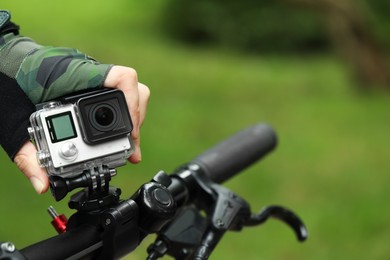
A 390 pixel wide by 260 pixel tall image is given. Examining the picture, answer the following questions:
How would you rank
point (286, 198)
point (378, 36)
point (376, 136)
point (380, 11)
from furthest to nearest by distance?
point (380, 11) → point (378, 36) → point (376, 136) → point (286, 198)

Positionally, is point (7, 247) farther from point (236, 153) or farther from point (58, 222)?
point (236, 153)

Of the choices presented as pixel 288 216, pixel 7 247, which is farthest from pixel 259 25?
pixel 7 247

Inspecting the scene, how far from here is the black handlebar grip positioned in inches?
79.7

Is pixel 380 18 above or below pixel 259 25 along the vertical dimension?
above

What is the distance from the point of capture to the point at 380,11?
11836 millimetres

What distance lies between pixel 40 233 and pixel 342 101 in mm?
5661

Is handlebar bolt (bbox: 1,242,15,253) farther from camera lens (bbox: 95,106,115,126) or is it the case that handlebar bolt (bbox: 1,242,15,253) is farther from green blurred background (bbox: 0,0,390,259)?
green blurred background (bbox: 0,0,390,259)

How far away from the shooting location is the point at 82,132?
1.42m

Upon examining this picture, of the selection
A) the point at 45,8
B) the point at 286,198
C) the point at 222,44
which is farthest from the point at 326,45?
the point at 286,198

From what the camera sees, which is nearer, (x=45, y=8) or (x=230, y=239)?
(x=230, y=239)

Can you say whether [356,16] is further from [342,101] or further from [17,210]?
[17,210]

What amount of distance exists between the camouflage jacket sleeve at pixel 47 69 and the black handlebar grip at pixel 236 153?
0.51 meters


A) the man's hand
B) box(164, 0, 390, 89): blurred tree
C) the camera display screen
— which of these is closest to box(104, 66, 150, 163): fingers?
the man's hand

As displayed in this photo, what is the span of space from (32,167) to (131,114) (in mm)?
213
